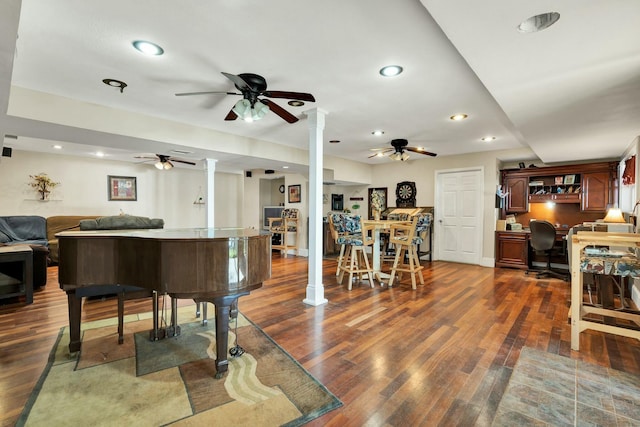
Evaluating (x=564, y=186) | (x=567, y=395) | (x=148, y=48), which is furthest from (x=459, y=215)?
(x=148, y=48)

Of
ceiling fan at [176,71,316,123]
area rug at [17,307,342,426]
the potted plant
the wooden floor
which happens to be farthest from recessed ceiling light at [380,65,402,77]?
the potted plant

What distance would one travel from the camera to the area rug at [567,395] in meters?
1.58

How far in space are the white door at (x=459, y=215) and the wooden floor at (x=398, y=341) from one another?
5.90 ft

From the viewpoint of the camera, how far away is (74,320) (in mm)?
2309

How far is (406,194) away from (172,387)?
20.4 feet

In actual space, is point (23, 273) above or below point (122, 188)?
below

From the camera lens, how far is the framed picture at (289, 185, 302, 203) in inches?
296

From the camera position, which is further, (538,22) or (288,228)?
(288,228)

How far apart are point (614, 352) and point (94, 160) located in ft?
29.9

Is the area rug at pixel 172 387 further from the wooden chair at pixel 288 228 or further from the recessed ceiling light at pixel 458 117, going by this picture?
the wooden chair at pixel 288 228

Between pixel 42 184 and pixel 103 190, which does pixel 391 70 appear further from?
pixel 42 184

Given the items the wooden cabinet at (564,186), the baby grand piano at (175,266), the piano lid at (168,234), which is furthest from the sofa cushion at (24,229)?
the wooden cabinet at (564,186)

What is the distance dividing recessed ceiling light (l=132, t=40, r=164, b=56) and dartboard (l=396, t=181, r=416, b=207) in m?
5.88

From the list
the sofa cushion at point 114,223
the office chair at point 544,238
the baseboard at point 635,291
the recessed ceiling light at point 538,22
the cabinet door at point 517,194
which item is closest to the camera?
the recessed ceiling light at point 538,22
